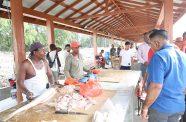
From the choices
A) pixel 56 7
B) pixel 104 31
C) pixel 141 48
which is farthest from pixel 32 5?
pixel 104 31

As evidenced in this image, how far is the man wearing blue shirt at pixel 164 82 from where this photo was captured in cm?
185

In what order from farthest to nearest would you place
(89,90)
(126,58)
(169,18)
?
(126,58), (169,18), (89,90)

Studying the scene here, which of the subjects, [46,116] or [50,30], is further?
[50,30]

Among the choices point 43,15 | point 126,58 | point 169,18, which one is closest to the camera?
point 169,18

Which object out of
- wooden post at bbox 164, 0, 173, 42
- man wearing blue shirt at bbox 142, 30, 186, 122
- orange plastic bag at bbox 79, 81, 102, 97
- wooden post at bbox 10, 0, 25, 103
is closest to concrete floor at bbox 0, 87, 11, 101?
wooden post at bbox 10, 0, 25, 103

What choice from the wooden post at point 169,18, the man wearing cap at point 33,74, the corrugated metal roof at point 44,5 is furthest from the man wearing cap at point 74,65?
the corrugated metal roof at point 44,5

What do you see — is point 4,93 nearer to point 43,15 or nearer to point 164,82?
point 43,15

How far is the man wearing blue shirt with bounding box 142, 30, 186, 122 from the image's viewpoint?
6.07 feet

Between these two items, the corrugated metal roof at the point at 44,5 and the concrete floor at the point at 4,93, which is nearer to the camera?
the concrete floor at the point at 4,93

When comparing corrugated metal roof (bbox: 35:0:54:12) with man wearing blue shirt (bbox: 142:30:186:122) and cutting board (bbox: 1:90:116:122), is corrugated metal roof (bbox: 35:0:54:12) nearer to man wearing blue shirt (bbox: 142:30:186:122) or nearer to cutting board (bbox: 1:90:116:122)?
cutting board (bbox: 1:90:116:122)

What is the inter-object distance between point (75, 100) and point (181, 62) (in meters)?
1.13

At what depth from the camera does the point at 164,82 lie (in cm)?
191

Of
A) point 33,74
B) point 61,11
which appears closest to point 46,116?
point 33,74

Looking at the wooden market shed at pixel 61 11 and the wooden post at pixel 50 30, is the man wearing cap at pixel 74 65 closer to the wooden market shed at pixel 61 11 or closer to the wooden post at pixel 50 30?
the wooden market shed at pixel 61 11
